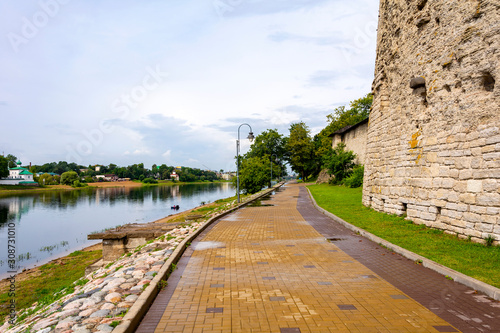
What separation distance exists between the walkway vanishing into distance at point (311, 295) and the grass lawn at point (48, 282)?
224 inches

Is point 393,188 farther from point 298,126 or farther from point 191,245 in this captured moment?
point 298,126

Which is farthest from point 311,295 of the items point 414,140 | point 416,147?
point 414,140

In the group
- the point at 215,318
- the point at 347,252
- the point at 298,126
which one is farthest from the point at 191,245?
the point at 298,126

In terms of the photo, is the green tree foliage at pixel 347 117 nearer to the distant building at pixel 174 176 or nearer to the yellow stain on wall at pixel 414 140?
the yellow stain on wall at pixel 414 140

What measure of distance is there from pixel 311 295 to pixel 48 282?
13.7m

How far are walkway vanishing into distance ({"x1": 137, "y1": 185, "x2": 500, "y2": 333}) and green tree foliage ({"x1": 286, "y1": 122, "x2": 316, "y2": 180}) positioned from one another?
56740 millimetres

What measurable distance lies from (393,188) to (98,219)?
3288 cm

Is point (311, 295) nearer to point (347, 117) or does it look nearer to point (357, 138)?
point (357, 138)

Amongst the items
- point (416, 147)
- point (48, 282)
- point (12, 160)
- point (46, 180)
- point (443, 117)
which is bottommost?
point (48, 282)

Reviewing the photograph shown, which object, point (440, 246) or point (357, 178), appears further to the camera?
point (357, 178)

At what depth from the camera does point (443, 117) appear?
1012cm

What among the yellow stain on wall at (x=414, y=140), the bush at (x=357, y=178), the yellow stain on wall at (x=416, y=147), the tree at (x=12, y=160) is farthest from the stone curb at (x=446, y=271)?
the tree at (x=12, y=160)

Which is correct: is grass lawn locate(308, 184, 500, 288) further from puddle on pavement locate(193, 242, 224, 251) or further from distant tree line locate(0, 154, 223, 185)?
distant tree line locate(0, 154, 223, 185)

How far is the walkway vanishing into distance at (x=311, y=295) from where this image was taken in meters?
4.10
